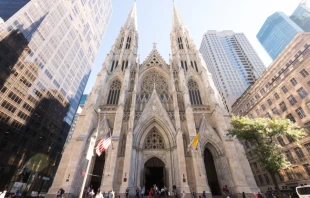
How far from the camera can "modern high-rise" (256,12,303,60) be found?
76188 mm

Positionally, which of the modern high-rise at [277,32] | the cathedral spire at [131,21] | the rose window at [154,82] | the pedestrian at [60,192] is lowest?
the pedestrian at [60,192]

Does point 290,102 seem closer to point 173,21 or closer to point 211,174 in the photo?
point 211,174

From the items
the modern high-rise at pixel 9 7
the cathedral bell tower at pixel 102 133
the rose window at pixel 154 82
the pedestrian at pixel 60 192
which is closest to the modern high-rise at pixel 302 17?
the rose window at pixel 154 82

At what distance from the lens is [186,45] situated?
33.5 meters

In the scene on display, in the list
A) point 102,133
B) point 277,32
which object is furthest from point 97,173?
point 277,32

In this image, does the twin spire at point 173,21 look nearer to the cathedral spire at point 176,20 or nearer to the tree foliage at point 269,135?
the cathedral spire at point 176,20

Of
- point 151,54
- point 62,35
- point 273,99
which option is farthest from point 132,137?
point 62,35

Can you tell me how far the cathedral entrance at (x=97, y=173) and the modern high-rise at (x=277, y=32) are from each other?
3862 inches

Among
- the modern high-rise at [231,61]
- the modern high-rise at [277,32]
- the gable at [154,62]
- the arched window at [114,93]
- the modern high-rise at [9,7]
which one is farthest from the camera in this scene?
the modern high-rise at [277,32]

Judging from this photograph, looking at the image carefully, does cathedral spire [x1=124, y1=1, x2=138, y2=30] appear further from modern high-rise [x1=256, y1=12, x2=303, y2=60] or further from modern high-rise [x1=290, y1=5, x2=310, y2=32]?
modern high-rise [x1=290, y1=5, x2=310, y2=32]

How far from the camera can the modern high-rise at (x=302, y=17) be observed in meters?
77.0

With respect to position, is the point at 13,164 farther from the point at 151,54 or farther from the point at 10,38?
the point at 151,54

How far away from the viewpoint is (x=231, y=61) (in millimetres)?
73750

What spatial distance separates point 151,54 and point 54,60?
2572 cm
